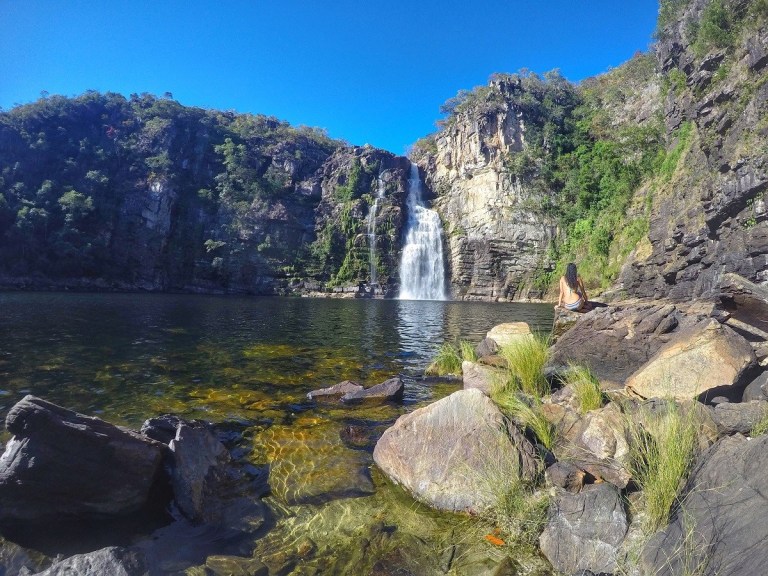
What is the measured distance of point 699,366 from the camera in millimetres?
4738

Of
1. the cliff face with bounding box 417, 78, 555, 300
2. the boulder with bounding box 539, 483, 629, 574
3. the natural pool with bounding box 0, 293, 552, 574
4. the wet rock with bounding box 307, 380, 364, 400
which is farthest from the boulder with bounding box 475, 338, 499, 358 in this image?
the cliff face with bounding box 417, 78, 555, 300

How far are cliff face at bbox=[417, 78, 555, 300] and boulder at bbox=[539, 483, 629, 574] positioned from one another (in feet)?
149

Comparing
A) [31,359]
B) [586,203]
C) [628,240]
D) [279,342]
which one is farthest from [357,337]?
[586,203]

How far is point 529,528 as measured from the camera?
336cm

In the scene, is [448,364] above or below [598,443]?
below

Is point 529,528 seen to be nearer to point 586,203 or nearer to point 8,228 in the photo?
point 586,203

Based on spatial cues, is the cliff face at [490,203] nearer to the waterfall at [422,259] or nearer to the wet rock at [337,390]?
the waterfall at [422,259]

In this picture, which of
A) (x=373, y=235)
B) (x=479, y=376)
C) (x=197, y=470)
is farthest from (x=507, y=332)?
(x=373, y=235)

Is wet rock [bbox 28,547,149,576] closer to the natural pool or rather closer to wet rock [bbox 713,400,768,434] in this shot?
the natural pool

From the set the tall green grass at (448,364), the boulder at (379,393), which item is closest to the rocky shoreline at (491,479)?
the boulder at (379,393)

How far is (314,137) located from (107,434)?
240 feet

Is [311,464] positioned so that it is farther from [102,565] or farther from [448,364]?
[448,364]

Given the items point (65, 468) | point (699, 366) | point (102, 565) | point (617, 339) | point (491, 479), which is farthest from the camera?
point (617, 339)

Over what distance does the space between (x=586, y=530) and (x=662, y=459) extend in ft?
2.72
